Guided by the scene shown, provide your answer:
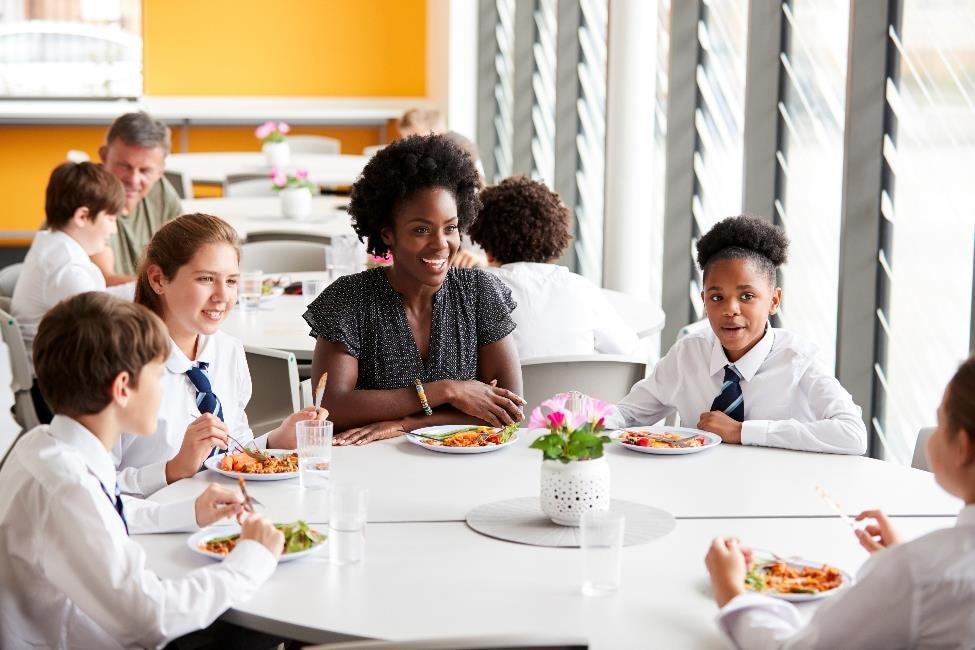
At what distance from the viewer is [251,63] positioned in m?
9.38

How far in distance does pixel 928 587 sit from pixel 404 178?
5.34 feet

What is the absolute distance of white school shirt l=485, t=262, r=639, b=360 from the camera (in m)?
3.22

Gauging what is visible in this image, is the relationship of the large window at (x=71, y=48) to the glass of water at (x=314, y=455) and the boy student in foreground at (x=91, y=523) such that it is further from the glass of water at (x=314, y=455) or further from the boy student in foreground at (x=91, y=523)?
the boy student in foreground at (x=91, y=523)

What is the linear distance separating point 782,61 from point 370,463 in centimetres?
248

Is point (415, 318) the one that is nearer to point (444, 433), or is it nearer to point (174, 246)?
point (444, 433)

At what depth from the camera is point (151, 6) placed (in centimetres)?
908

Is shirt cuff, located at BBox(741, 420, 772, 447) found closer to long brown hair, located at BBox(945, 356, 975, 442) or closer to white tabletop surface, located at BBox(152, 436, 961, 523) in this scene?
white tabletop surface, located at BBox(152, 436, 961, 523)

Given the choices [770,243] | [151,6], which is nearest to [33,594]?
[770,243]

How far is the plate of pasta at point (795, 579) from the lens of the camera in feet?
5.17

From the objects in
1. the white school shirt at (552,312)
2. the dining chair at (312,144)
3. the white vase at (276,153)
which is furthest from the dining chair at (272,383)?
the dining chair at (312,144)

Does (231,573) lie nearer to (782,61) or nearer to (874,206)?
(874,206)

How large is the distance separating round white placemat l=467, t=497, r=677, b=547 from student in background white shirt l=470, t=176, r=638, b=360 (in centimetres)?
124

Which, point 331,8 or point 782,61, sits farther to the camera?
point 331,8

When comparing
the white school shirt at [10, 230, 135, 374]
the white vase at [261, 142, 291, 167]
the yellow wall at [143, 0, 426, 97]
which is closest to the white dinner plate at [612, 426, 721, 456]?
the white school shirt at [10, 230, 135, 374]
